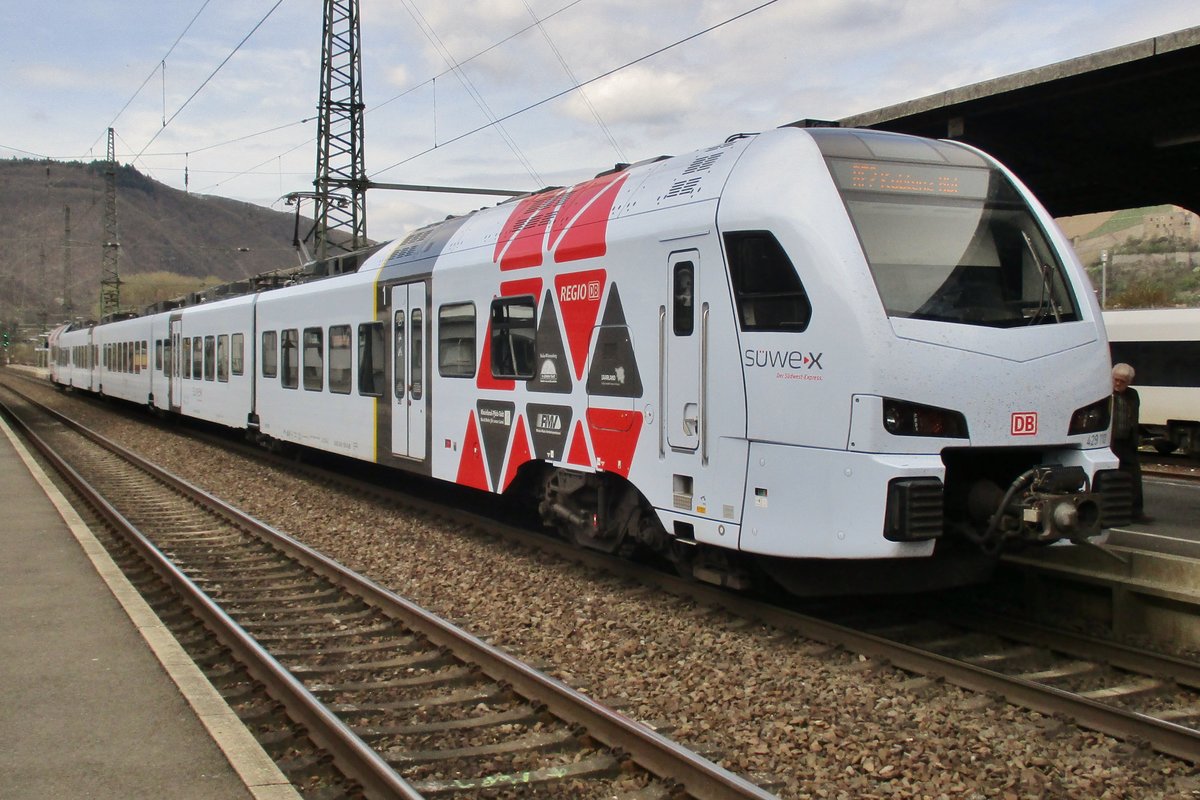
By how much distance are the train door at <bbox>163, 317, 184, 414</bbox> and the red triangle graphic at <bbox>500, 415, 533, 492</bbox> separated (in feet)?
53.5

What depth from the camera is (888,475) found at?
19.9 feet

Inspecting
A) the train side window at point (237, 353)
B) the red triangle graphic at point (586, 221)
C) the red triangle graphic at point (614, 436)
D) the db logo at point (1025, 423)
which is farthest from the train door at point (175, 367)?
the db logo at point (1025, 423)

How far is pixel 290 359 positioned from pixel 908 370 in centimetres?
1151

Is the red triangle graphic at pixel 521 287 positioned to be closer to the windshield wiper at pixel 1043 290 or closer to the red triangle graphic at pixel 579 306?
the red triangle graphic at pixel 579 306

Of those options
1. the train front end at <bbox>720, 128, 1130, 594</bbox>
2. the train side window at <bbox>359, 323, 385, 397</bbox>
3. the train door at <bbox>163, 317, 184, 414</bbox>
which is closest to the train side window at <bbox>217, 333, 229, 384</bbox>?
the train door at <bbox>163, 317, 184, 414</bbox>

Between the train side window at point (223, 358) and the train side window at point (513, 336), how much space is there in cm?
1144

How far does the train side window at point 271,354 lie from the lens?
1655cm

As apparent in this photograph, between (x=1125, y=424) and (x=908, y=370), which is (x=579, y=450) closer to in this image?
(x=908, y=370)

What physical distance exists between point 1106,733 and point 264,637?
5202 millimetres

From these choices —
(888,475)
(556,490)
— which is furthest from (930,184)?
(556,490)

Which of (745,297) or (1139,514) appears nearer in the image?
(745,297)

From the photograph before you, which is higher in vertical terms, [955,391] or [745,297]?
[745,297]

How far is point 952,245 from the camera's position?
22.1ft

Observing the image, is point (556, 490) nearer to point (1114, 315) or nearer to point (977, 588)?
point (977, 588)
